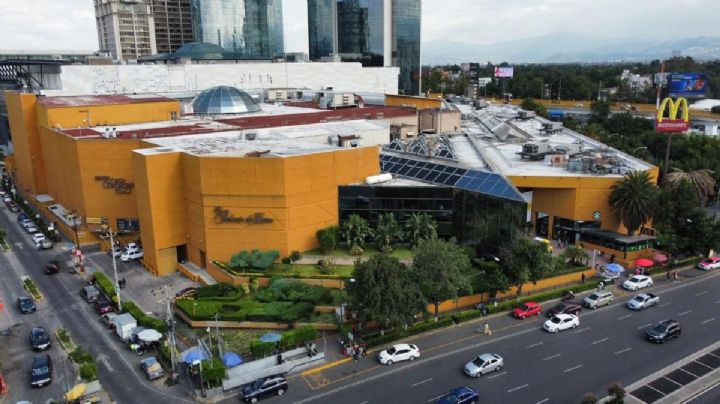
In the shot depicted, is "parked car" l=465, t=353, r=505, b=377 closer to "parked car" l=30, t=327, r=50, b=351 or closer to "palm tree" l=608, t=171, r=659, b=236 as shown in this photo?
"palm tree" l=608, t=171, r=659, b=236

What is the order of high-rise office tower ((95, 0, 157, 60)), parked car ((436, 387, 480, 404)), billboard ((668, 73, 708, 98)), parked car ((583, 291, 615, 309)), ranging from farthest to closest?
high-rise office tower ((95, 0, 157, 60)) < billboard ((668, 73, 708, 98)) < parked car ((583, 291, 615, 309)) < parked car ((436, 387, 480, 404))

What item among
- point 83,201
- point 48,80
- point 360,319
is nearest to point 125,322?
point 360,319

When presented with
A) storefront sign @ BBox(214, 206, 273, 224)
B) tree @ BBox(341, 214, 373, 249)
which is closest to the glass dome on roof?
storefront sign @ BBox(214, 206, 273, 224)

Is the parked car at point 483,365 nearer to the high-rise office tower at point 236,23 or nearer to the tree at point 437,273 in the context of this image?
the tree at point 437,273

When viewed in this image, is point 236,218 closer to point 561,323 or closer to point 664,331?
point 561,323

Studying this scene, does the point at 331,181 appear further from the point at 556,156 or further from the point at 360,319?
the point at 556,156

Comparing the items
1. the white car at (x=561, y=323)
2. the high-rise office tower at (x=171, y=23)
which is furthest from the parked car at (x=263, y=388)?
the high-rise office tower at (x=171, y=23)
